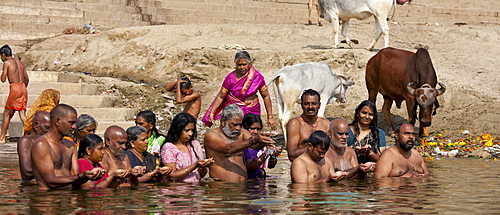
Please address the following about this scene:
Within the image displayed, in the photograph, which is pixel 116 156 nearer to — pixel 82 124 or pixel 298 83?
pixel 82 124

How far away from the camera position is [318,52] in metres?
18.8

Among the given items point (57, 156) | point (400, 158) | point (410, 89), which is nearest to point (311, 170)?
point (400, 158)

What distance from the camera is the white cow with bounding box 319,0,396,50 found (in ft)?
60.7

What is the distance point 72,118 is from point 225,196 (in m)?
1.71

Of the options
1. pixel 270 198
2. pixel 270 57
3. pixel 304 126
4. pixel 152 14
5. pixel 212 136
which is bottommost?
pixel 270 198

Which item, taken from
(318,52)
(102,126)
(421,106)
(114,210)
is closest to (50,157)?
(114,210)

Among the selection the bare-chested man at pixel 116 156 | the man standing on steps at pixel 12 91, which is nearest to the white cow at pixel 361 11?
the man standing on steps at pixel 12 91

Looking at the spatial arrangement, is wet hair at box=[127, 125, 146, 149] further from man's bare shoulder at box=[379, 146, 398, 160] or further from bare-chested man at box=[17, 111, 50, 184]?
man's bare shoulder at box=[379, 146, 398, 160]

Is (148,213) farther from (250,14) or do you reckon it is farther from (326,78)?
(250,14)

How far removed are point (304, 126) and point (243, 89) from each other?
1788mm

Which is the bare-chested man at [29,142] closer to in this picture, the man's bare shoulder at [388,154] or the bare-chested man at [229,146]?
the bare-chested man at [229,146]

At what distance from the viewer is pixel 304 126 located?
9.44 meters

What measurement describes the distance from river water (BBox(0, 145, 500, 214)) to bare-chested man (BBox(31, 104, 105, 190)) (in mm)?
178

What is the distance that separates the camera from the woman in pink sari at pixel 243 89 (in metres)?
11.0
